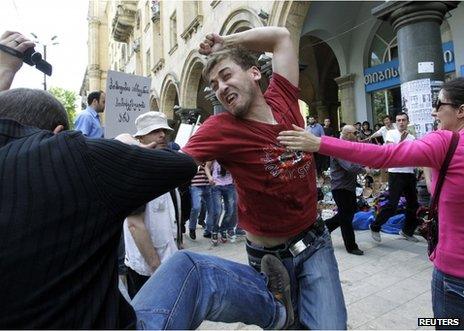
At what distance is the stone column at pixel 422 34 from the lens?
Result: 19.4ft

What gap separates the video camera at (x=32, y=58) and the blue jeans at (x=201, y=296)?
121 centimetres

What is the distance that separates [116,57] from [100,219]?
43.4 meters

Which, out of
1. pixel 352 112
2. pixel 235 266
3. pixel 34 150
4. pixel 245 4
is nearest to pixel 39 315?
pixel 34 150

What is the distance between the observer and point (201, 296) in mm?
1632

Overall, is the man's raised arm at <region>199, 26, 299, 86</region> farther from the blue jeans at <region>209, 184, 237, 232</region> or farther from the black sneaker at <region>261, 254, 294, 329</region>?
the blue jeans at <region>209, 184, 237, 232</region>

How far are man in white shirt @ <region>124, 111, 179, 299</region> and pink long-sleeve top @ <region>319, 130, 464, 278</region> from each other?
4.51 feet

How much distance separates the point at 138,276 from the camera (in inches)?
118

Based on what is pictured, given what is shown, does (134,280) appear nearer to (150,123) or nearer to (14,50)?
(150,123)

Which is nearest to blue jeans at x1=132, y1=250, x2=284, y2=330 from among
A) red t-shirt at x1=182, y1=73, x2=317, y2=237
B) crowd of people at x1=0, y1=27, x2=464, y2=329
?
crowd of people at x1=0, y1=27, x2=464, y2=329

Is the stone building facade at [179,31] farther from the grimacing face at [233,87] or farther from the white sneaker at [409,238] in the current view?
the grimacing face at [233,87]

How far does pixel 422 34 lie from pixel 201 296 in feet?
19.5

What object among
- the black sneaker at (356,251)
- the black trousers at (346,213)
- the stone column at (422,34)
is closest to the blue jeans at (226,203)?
the black trousers at (346,213)

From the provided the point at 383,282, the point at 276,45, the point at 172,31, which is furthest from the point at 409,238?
the point at 172,31

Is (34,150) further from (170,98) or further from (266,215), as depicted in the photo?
(170,98)
